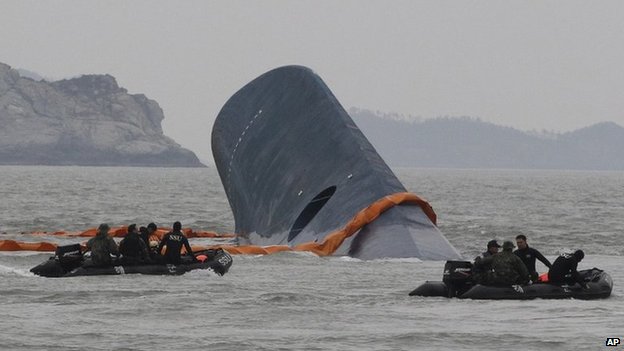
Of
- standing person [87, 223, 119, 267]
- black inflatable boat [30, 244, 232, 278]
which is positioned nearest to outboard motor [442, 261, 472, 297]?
black inflatable boat [30, 244, 232, 278]

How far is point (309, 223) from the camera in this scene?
4244cm

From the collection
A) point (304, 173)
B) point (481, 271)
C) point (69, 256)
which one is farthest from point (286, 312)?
point (304, 173)

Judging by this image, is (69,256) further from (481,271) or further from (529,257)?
(529,257)

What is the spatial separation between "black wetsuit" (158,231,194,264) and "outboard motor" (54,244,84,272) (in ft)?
6.63

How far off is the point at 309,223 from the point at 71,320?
19.2 m

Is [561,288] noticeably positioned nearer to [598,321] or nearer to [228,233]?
[598,321]

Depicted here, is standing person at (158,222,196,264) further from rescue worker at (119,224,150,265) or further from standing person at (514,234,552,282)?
standing person at (514,234,552,282)

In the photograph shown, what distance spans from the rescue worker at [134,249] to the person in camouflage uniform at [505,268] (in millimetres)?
9092

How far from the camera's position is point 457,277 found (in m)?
26.9

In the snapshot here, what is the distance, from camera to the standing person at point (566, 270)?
26719 millimetres

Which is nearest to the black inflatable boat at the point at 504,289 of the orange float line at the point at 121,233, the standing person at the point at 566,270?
the standing person at the point at 566,270

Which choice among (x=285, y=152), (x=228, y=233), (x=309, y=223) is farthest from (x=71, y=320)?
(x=228, y=233)

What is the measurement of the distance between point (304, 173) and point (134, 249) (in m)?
13.9

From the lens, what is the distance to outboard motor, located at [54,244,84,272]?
103ft
